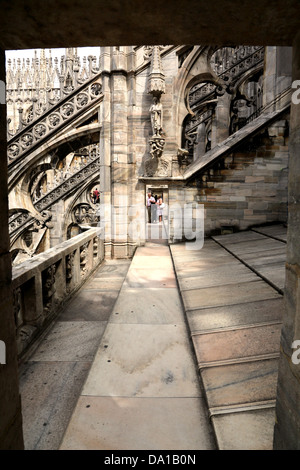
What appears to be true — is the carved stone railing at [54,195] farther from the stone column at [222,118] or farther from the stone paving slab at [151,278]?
the stone paving slab at [151,278]

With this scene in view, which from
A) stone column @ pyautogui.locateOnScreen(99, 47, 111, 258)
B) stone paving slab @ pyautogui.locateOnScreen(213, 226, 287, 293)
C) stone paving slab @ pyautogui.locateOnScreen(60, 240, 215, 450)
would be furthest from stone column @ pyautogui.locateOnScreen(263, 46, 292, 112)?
stone paving slab @ pyautogui.locateOnScreen(60, 240, 215, 450)

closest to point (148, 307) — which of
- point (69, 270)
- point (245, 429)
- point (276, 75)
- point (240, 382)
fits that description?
point (69, 270)

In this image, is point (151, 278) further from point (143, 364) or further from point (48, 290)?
point (143, 364)

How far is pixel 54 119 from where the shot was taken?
714 centimetres

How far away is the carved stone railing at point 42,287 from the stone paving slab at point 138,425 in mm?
1193

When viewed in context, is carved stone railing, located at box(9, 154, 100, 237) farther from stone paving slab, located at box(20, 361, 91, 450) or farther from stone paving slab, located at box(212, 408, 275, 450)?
stone paving slab, located at box(212, 408, 275, 450)

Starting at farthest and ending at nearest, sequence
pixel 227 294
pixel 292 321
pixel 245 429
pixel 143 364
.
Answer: pixel 227 294 < pixel 143 364 < pixel 245 429 < pixel 292 321

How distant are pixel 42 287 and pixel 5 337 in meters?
2.23

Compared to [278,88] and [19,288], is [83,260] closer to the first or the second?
[19,288]

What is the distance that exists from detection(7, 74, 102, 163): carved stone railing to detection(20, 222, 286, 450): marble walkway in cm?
467

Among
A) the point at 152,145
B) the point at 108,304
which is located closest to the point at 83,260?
the point at 108,304

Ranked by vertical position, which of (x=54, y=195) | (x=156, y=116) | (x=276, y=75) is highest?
(x=276, y=75)

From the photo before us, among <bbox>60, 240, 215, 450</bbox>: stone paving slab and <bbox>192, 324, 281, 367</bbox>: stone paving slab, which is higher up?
<bbox>192, 324, 281, 367</bbox>: stone paving slab

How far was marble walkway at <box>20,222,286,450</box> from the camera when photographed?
1624 millimetres
